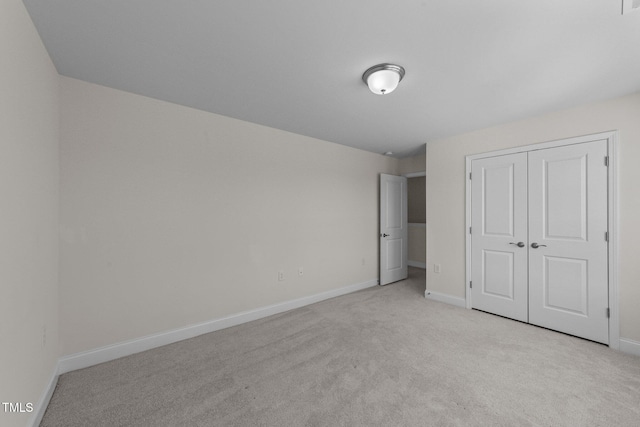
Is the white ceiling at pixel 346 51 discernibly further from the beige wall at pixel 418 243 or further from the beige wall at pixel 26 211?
the beige wall at pixel 418 243

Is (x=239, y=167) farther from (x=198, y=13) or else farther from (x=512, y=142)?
(x=512, y=142)

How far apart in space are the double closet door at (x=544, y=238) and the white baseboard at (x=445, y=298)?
151 mm

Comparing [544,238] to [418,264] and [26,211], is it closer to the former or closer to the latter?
[418,264]

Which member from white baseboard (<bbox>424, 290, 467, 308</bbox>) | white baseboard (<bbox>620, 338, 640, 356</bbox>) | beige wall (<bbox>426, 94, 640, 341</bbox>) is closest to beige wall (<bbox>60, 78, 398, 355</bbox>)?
white baseboard (<bbox>424, 290, 467, 308</bbox>)

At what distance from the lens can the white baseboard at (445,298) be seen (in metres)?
3.66

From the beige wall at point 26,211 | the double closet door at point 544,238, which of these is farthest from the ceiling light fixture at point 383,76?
the double closet door at point 544,238

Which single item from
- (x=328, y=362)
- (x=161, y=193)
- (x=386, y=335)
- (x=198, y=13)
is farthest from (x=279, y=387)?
(x=198, y=13)

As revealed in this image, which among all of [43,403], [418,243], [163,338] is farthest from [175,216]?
[418,243]

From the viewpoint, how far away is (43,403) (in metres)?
1.71

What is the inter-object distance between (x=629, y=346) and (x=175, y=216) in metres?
4.53

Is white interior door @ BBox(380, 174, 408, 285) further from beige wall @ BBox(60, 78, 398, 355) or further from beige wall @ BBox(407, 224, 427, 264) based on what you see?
beige wall @ BBox(407, 224, 427, 264)

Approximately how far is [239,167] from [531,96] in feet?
10.1

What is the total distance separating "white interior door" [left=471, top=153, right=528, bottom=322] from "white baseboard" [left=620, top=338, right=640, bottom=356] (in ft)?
2.46

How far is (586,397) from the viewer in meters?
1.85
